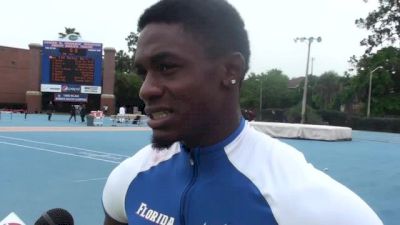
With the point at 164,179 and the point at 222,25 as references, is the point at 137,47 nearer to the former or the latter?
the point at 222,25

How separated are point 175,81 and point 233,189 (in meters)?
0.40

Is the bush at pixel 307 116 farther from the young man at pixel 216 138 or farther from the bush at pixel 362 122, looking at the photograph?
the young man at pixel 216 138

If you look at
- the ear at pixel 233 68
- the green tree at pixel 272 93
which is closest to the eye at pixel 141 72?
the ear at pixel 233 68

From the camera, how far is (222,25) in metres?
1.52

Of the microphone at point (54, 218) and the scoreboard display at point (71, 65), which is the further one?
the scoreboard display at point (71, 65)

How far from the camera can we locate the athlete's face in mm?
Result: 1466

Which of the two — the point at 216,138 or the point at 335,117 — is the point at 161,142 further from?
the point at 335,117

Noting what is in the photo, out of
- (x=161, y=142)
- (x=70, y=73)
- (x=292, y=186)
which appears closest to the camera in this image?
(x=292, y=186)

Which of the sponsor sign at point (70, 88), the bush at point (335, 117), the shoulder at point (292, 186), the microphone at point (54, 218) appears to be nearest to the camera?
the shoulder at point (292, 186)

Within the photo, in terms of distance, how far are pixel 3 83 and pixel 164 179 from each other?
61535mm

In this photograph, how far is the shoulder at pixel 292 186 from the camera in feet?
4.38

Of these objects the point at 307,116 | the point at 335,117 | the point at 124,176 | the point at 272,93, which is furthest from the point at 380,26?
the point at 272,93

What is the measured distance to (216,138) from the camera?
1625mm

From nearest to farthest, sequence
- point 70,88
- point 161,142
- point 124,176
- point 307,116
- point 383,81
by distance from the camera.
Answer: point 161,142 < point 124,176 < point 70,88 < point 307,116 < point 383,81
